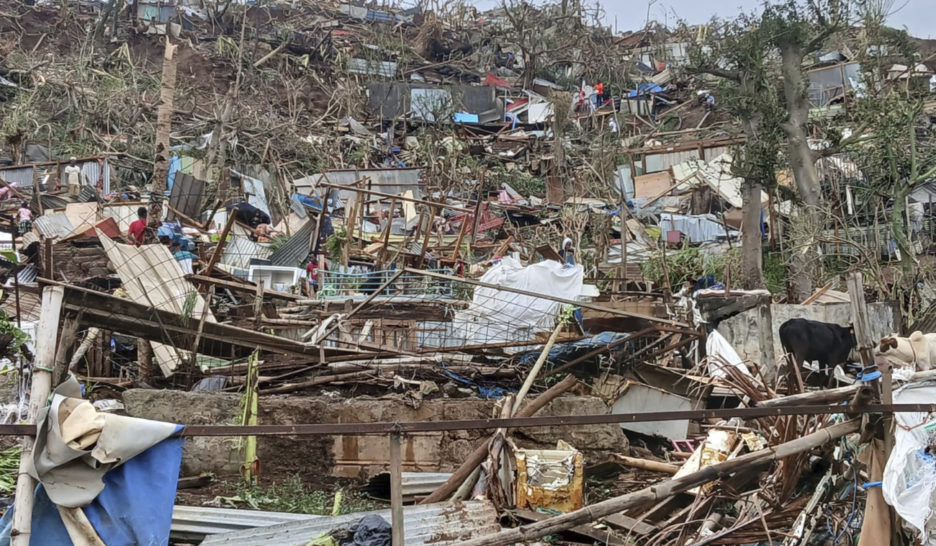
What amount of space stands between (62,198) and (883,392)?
1618cm

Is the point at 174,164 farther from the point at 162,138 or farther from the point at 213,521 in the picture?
the point at 213,521

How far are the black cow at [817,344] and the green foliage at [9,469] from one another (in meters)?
7.50

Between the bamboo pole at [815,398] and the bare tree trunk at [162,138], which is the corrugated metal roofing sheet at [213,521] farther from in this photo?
the bare tree trunk at [162,138]

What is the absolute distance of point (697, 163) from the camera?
21.4 meters

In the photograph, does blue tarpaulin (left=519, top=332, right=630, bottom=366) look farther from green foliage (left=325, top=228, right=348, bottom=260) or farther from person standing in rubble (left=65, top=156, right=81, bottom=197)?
person standing in rubble (left=65, top=156, right=81, bottom=197)

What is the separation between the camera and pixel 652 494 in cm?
364

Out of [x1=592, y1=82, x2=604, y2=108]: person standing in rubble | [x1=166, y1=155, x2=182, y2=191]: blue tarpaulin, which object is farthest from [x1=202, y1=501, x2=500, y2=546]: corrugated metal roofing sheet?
[x1=592, y1=82, x2=604, y2=108]: person standing in rubble

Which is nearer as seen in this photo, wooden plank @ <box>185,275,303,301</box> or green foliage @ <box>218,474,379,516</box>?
green foliage @ <box>218,474,379,516</box>

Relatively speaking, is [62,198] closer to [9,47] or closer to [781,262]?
[9,47]

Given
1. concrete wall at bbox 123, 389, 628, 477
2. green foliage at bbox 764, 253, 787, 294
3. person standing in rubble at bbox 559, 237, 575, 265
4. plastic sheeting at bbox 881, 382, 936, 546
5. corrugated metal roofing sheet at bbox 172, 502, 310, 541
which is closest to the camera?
plastic sheeting at bbox 881, 382, 936, 546

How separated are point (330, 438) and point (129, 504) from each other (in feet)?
13.7

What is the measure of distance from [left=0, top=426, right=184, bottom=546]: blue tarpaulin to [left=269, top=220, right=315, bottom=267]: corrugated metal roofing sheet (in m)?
10.9

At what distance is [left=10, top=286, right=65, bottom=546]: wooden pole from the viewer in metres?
3.15

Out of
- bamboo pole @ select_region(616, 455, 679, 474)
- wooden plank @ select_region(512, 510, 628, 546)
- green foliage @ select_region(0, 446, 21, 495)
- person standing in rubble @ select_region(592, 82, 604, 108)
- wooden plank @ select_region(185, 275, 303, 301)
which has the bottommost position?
wooden plank @ select_region(512, 510, 628, 546)
